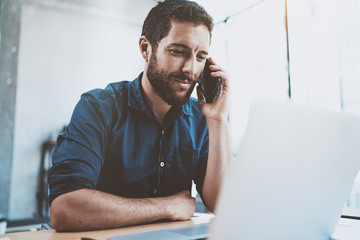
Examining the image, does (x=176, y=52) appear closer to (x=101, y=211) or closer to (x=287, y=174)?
(x=101, y=211)

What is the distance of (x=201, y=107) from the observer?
1.28 m

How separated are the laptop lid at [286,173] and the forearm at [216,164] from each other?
526 millimetres

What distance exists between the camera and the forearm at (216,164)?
3.59ft

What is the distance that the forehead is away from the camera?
3.86 feet

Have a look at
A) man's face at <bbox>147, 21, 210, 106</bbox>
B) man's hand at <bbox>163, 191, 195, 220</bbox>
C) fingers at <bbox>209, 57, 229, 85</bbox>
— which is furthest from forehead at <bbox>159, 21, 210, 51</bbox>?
man's hand at <bbox>163, 191, 195, 220</bbox>

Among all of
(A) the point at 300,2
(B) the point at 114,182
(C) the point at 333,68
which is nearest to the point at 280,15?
(A) the point at 300,2

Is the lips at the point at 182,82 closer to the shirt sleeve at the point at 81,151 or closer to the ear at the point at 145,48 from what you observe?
the ear at the point at 145,48

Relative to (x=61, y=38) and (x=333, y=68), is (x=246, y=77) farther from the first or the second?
(x=61, y=38)

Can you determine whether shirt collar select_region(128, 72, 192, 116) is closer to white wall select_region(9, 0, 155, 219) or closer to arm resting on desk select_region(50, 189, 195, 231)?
arm resting on desk select_region(50, 189, 195, 231)

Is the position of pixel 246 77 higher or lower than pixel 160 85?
higher

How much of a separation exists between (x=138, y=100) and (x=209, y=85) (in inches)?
12.9

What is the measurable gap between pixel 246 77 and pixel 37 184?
293cm

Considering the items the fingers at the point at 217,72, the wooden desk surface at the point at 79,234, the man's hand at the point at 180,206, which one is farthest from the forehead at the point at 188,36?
the wooden desk surface at the point at 79,234

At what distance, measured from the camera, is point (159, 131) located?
3.97ft
